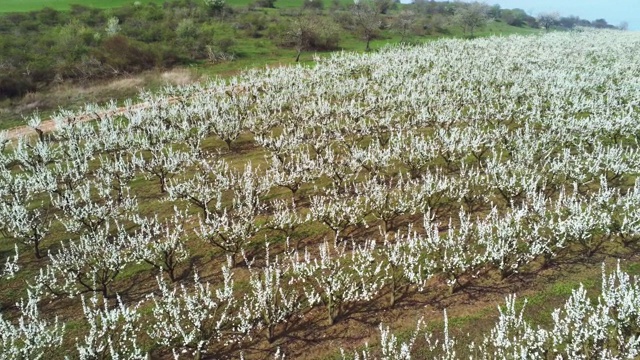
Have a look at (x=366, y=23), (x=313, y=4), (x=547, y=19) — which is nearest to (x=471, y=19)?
(x=366, y=23)

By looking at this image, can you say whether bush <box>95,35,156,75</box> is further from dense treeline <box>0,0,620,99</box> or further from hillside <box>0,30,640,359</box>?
hillside <box>0,30,640,359</box>

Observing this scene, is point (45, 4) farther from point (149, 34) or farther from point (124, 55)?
point (124, 55)

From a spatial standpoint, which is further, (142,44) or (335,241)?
(142,44)

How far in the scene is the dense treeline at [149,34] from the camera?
56594 mm

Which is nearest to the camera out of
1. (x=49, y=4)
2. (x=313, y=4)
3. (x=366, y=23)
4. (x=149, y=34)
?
(x=149, y=34)

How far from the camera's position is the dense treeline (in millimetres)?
56594

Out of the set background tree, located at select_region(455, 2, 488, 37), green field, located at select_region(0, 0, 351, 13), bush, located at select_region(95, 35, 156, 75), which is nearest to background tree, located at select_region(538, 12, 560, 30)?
background tree, located at select_region(455, 2, 488, 37)

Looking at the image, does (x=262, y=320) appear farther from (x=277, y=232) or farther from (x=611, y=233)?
(x=611, y=233)

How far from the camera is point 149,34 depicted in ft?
242

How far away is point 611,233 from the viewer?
17.1m

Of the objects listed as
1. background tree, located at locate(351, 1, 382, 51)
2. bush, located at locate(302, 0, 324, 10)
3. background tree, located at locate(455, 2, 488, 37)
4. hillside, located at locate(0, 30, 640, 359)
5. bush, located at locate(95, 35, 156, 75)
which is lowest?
hillside, located at locate(0, 30, 640, 359)

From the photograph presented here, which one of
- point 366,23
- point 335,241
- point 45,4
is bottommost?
point 335,241

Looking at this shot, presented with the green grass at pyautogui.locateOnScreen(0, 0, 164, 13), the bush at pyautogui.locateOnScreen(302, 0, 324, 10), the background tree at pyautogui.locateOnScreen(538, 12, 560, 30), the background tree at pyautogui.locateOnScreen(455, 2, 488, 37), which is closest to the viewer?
the green grass at pyautogui.locateOnScreen(0, 0, 164, 13)

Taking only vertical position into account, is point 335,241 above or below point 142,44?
below
